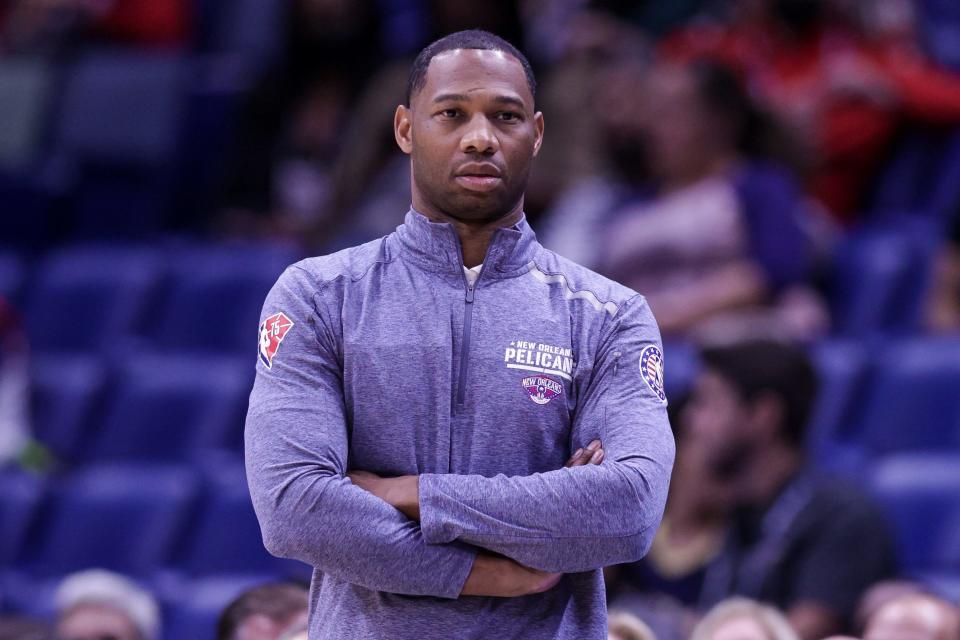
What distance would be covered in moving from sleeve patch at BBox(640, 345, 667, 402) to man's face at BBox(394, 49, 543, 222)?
28 cm

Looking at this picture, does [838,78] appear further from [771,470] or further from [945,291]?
[771,470]

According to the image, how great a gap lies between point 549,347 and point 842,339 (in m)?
2.96

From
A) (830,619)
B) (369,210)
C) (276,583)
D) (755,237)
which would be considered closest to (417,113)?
(276,583)

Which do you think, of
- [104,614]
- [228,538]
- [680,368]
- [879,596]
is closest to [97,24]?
[228,538]

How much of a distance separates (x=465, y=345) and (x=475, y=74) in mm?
370

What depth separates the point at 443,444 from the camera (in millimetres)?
2016

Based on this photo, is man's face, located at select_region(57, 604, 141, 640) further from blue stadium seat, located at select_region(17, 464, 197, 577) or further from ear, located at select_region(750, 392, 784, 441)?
ear, located at select_region(750, 392, 784, 441)

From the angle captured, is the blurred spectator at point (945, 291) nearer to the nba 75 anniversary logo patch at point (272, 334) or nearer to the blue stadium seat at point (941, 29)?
the blue stadium seat at point (941, 29)

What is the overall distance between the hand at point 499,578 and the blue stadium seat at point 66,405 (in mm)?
3714

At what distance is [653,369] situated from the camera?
6.93 feet

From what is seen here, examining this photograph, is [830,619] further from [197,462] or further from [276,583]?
[197,462]

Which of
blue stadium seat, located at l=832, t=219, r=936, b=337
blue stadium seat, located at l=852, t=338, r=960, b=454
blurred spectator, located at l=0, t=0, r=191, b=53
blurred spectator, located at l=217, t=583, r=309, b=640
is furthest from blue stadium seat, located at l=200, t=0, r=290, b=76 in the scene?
blurred spectator, located at l=217, t=583, r=309, b=640

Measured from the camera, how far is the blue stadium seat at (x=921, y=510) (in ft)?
13.7

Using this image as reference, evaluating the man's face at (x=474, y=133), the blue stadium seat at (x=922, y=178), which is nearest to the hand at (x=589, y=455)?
the man's face at (x=474, y=133)
